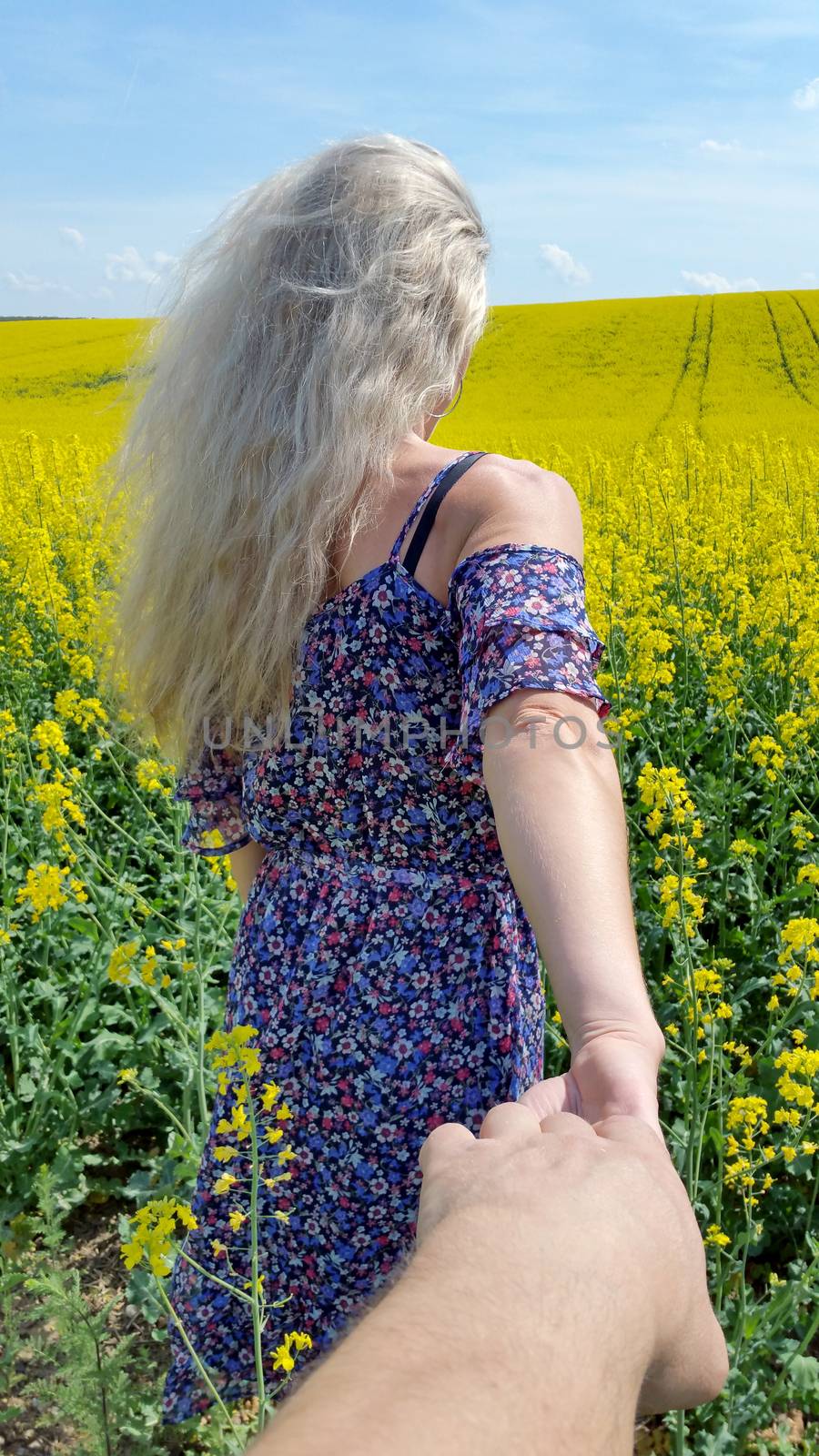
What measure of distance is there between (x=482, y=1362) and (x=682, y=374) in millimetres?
23056

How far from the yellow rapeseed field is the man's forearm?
106 centimetres

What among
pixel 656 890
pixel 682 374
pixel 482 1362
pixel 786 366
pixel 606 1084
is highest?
pixel 482 1362

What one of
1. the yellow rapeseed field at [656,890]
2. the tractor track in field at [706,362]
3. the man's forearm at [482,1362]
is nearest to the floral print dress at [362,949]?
the yellow rapeseed field at [656,890]

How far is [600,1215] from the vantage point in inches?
21.5

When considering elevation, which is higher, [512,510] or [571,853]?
[512,510]

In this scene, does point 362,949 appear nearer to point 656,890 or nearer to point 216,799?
point 216,799

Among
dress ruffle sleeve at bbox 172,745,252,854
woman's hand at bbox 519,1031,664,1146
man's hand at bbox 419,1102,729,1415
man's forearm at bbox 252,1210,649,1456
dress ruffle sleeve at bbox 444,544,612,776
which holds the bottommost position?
dress ruffle sleeve at bbox 172,745,252,854

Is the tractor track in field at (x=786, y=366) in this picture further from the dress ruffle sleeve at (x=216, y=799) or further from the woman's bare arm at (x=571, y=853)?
the woman's bare arm at (x=571, y=853)

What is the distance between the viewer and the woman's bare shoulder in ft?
3.53

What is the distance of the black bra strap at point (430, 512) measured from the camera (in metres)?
1.15

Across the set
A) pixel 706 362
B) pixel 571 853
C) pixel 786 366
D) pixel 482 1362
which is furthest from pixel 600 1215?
pixel 706 362

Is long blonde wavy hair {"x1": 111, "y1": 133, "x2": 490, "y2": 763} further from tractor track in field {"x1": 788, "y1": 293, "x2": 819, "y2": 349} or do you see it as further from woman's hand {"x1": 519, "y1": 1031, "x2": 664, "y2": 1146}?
tractor track in field {"x1": 788, "y1": 293, "x2": 819, "y2": 349}


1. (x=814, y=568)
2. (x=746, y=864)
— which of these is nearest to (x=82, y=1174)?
(x=746, y=864)

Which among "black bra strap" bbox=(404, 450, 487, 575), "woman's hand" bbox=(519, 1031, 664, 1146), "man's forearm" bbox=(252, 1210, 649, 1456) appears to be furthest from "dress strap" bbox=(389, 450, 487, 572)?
"man's forearm" bbox=(252, 1210, 649, 1456)
